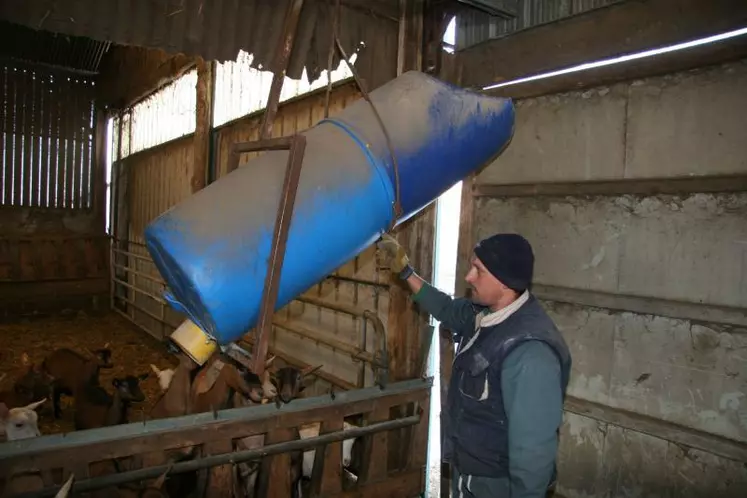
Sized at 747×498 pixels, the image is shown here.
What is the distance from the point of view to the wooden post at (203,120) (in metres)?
7.02

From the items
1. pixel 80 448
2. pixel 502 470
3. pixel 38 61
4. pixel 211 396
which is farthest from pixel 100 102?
pixel 502 470

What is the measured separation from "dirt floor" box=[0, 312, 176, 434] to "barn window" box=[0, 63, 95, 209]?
9.33ft

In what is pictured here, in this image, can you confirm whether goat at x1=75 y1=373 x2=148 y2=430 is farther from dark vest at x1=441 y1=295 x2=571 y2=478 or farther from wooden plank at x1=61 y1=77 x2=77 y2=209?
wooden plank at x1=61 y1=77 x2=77 y2=209

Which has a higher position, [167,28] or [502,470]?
[167,28]

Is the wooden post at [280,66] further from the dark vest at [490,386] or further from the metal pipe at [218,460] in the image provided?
the metal pipe at [218,460]

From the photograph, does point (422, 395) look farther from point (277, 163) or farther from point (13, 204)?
point (13, 204)

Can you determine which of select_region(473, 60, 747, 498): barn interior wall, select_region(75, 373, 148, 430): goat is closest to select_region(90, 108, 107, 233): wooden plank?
select_region(75, 373, 148, 430): goat

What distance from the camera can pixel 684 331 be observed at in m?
2.28

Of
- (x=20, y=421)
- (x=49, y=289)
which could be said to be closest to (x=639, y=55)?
(x=20, y=421)

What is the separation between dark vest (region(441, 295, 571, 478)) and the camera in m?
1.93

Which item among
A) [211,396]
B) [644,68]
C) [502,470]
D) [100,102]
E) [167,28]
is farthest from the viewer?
[100,102]

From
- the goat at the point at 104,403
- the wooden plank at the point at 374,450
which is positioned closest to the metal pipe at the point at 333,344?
the wooden plank at the point at 374,450

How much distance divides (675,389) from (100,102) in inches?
510

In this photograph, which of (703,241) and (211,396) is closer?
(703,241)
